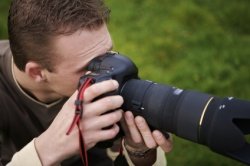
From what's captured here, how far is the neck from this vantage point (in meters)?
1.55

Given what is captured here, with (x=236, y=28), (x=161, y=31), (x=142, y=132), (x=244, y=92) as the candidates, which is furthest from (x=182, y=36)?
(x=142, y=132)

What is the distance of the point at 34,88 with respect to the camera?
157 centimetres

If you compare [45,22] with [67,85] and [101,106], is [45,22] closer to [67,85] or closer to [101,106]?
[67,85]

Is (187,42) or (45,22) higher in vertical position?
(45,22)

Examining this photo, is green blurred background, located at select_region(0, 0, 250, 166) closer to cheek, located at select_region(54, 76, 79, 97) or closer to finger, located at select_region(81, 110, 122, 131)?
cheek, located at select_region(54, 76, 79, 97)

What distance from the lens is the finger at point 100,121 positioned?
125 centimetres

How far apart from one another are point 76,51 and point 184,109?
1.30 ft

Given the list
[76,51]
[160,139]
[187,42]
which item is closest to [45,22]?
[76,51]

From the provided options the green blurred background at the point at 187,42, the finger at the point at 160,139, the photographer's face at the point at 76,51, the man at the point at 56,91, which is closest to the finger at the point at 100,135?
the man at the point at 56,91

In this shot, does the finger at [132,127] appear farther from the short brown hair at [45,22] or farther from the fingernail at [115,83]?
the short brown hair at [45,22]

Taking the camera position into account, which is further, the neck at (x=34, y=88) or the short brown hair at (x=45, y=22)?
the neck at (x=34, y=88)

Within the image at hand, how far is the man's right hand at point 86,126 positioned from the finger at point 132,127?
31 mm

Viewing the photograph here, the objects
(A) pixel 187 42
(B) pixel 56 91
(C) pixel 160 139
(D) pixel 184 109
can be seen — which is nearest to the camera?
(D) pixel 184 109

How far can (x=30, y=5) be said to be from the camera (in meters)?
1.43
